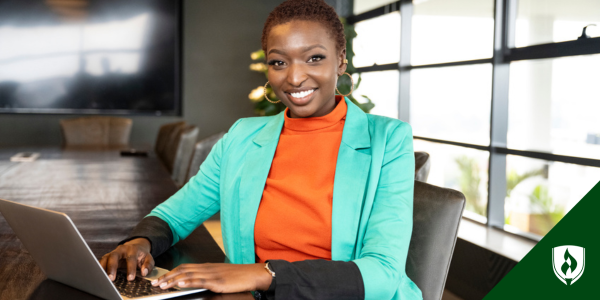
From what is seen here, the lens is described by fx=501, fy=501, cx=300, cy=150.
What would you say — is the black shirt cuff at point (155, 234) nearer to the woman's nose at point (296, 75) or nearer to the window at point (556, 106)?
the woman's nose at point (296, 75)

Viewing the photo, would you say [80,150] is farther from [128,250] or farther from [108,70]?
[128,250]

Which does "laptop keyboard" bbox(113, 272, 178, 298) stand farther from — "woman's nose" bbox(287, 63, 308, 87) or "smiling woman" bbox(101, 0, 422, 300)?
"woman's nose" bbox(287, 63, 308, 87)

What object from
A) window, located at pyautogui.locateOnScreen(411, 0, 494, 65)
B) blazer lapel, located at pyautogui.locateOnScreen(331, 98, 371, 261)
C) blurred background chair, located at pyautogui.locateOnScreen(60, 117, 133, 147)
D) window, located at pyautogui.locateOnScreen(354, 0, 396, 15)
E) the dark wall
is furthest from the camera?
the dark wall

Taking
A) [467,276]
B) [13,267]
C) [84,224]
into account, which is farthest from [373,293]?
[467,276]

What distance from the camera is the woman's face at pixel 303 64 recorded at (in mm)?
1115

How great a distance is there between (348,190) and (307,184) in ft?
0.34

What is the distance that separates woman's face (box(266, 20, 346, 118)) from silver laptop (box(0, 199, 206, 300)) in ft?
1.67

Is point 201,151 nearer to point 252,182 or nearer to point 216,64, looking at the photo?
point 252,182

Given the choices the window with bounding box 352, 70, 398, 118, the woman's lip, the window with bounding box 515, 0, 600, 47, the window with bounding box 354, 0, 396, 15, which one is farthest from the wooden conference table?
the window with bounding box 354, 0, 396, 15

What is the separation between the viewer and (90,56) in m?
5.51

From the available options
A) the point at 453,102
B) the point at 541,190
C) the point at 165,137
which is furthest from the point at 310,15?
the point at 165,137

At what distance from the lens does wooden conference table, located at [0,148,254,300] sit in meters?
0.91

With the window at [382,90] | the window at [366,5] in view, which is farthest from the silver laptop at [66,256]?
the window at [366,5]

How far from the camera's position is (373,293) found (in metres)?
0.88
